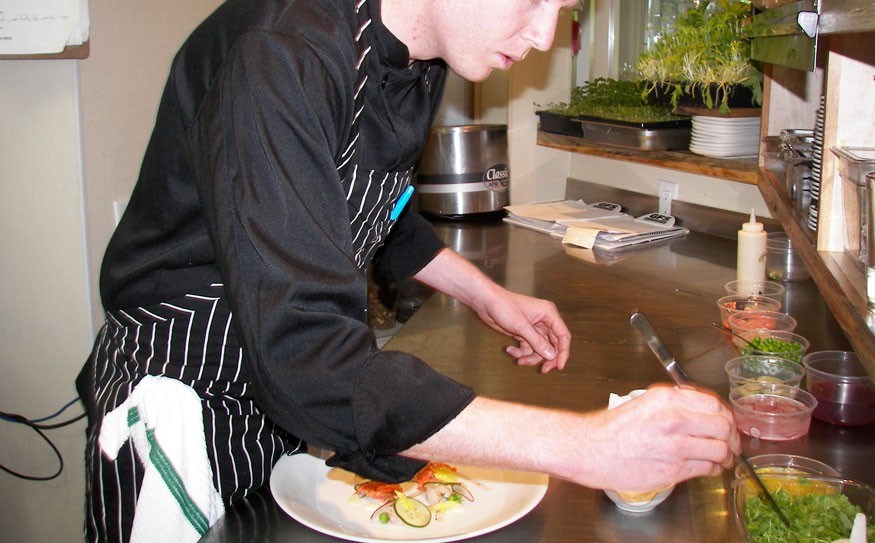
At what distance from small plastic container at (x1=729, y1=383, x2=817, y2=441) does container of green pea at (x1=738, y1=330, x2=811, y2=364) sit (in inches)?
4.3

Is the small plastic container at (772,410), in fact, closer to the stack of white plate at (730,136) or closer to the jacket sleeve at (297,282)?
the jacket sleeve at (297,282)

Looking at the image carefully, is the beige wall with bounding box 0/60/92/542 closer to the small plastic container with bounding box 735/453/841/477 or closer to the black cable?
the black cable

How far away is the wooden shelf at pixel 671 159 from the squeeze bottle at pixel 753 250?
0.25 m

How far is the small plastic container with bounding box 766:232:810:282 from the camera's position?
77.3 inches

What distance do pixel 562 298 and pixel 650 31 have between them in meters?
1.32

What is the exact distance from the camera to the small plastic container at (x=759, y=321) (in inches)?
60.0

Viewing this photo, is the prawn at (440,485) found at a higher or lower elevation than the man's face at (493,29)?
lower

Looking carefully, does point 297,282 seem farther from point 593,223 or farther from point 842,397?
point 593,223

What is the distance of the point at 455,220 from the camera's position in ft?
9.05

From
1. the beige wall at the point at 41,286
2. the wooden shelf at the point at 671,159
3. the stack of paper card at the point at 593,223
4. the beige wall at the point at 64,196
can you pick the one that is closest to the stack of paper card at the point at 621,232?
the stack of paper card at the point at 593,223

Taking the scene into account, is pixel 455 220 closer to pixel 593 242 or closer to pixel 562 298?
pixel 593 242

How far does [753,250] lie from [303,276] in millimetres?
1294

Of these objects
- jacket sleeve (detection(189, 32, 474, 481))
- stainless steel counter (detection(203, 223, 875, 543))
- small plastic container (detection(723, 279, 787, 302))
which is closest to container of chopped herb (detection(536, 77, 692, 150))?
stainless steel counter (detection(203, 223, 875, 543))

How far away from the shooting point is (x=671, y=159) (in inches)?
91.7
